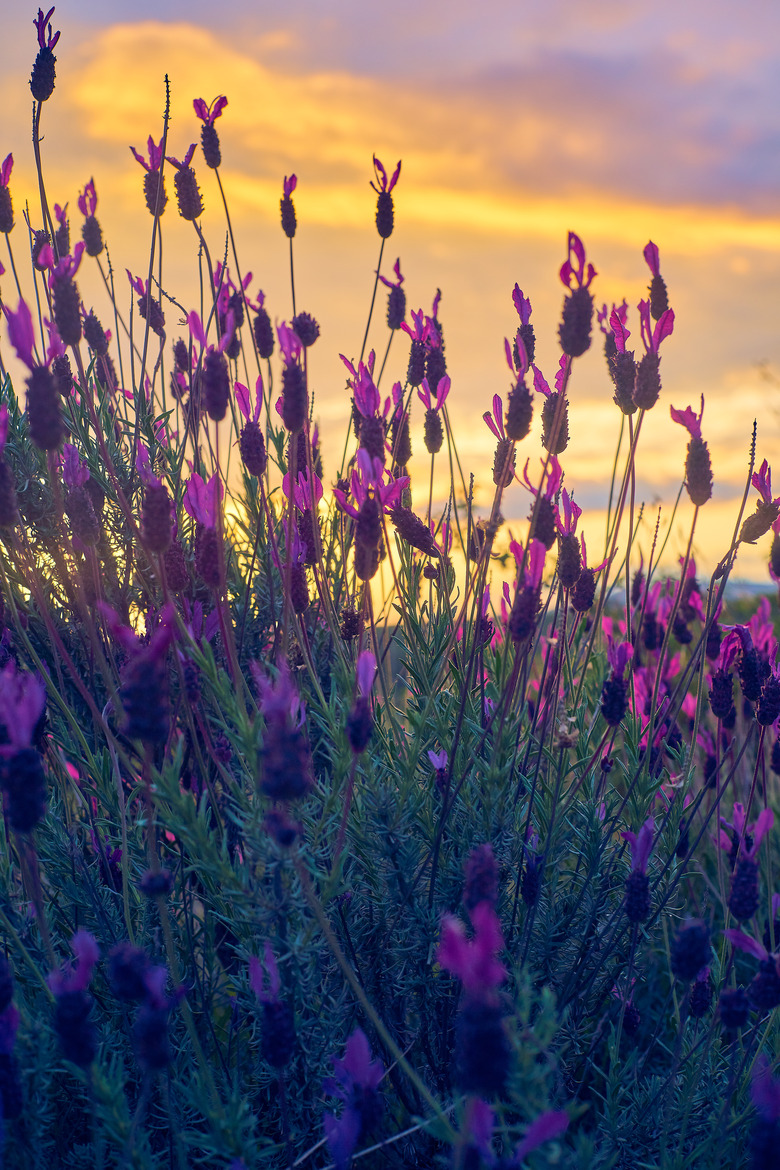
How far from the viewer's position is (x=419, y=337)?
1.69 meters

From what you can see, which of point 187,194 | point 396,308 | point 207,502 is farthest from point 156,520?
point 187,194

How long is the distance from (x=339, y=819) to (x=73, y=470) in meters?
0.69

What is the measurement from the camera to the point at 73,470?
1454 mm

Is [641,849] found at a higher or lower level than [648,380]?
lower

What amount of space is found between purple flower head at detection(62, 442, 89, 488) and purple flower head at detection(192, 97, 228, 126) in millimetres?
744

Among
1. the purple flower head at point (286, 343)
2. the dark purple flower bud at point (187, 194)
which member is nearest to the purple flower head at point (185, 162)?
the dark purple flower bud at point (187, 194)

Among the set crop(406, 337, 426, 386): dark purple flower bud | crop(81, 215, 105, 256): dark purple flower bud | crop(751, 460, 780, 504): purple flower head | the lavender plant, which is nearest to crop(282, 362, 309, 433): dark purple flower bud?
the lavender plant

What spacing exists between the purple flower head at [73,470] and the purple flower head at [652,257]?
96cm

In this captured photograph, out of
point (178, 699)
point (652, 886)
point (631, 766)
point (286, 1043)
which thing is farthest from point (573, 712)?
point (286, 1043)

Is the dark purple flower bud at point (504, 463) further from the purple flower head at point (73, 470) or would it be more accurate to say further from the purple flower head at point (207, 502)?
the purple flower head at point (73, 470)

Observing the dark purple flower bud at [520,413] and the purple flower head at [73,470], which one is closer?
the dark purple flower bud at [520,413]

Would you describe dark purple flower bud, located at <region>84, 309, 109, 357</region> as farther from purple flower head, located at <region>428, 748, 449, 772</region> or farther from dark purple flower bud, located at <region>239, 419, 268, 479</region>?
purple flower head, located at <region>428, 748, 449, 772</region>

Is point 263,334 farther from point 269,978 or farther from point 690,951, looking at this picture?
point 690,951

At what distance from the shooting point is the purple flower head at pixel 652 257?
4.76 ft
